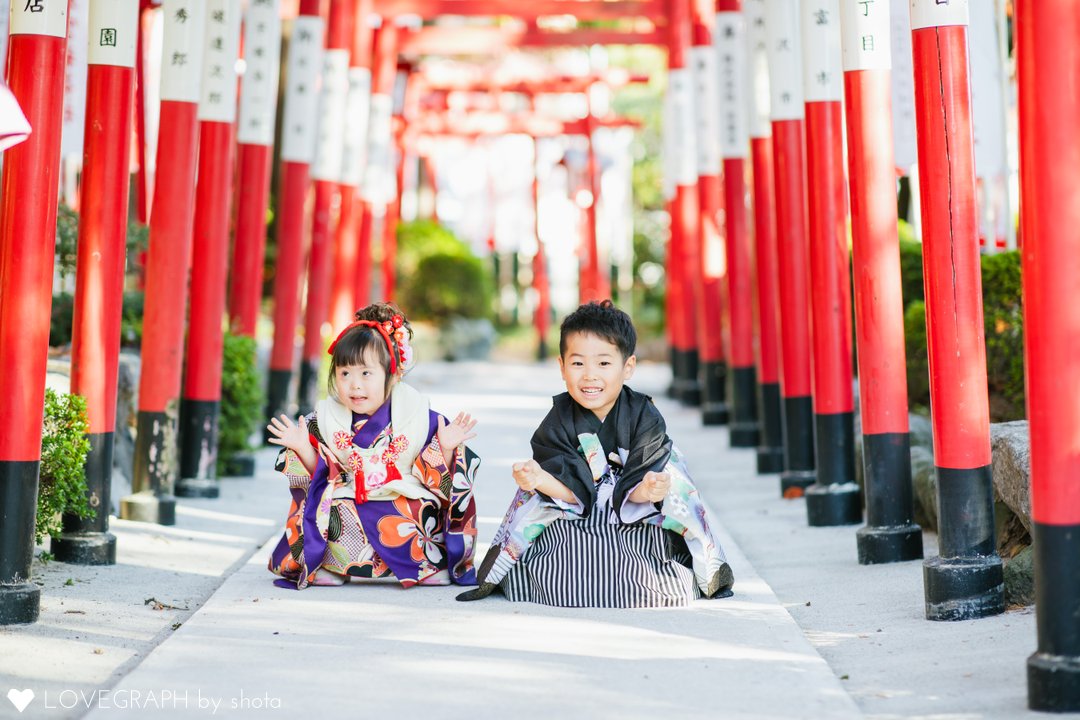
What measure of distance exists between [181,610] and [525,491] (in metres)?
1.20

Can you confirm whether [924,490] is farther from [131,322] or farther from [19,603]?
[131,322]

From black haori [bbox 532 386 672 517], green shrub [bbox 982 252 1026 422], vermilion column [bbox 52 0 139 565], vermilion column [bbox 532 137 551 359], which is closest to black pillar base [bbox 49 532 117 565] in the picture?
vermilion column [bbox 52 0 139 565]

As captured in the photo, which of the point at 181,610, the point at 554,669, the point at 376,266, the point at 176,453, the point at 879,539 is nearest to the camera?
the point at 554,669

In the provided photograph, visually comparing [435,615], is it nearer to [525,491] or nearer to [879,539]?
[525,491]

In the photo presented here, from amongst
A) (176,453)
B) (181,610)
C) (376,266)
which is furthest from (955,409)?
(376,266)

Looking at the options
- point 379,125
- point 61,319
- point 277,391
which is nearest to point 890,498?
point 61,319

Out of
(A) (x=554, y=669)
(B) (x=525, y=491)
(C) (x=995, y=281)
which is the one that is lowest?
(A) (x=554, y=669)

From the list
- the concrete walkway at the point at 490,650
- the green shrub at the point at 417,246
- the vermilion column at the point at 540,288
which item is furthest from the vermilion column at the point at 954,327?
the vermilion column at the point at 540,288

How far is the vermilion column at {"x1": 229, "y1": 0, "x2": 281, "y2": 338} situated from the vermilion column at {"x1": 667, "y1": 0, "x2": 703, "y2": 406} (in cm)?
495

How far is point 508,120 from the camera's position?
21188 millimetres

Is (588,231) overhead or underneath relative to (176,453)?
overhead

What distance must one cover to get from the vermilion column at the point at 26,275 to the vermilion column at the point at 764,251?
199 inches

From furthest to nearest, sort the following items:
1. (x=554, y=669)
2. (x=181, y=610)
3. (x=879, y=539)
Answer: (x=879, y=539), (x=181, y=610), (x=554, y=669)

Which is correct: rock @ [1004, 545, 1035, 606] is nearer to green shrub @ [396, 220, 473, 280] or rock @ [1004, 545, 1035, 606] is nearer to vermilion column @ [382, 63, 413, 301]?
vermilion column @ [382, 63, 413, 301]
